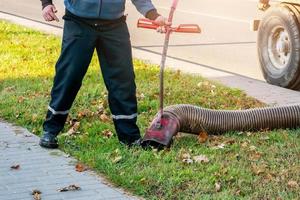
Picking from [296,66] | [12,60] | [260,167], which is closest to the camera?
[260,167]

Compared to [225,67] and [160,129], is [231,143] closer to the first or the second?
[160,129]

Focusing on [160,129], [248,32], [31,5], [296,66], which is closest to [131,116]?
[160,129]

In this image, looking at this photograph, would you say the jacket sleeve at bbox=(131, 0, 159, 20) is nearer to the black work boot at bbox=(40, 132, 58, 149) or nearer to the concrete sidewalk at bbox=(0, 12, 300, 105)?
the black work boot at bbox=(40, 132, 58, 149)

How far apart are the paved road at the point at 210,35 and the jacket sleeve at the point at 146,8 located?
14.9 ft

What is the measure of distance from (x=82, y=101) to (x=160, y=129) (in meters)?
1.94

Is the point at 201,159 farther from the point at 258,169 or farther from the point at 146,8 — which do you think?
the point at 146,8

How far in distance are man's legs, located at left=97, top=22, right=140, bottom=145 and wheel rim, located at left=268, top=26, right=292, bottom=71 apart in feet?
11.7

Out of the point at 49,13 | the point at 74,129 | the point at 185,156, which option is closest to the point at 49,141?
the point at 74,129

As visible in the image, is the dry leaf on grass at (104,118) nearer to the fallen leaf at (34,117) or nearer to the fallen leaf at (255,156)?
the fallen leaf at (34,117)

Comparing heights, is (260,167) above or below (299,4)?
below

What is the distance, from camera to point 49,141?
22.0 feet

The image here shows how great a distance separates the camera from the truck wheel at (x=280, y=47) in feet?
31.1

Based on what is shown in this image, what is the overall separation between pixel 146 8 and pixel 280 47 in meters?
3.80

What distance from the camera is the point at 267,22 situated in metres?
10.0
